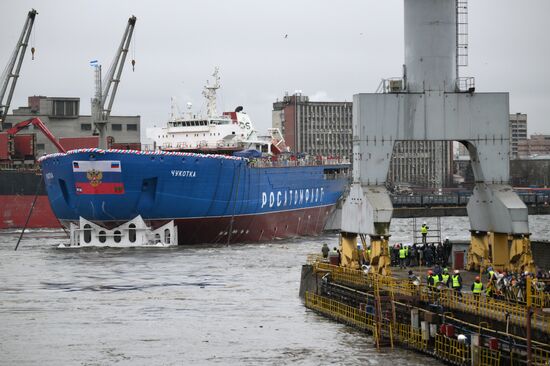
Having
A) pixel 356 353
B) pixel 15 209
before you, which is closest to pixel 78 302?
pixel 356 353

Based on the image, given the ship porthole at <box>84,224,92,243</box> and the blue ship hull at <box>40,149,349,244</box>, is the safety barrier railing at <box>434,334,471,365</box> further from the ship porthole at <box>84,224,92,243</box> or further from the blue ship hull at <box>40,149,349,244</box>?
the ship porthole at <box>84,224,92,243</box>

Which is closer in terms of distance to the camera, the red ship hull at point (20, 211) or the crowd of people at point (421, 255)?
the crowd of people at point (421, 255)

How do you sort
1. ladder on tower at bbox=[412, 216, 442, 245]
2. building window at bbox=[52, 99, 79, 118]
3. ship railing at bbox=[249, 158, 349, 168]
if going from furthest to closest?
building window at bbox=[52, 99, 79, 118] → ship railing at bbox=[249, 158, 349, 168] → ladder on tower at bbox=[412, 216, 442, 245]

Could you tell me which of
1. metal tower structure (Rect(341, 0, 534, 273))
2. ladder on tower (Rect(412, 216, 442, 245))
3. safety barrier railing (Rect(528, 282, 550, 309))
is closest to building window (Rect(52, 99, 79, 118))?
ladder on tower (Rect(412, 216, 442, 245))

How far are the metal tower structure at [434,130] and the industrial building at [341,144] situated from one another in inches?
5089

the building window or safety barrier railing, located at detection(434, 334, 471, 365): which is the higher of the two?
the building window

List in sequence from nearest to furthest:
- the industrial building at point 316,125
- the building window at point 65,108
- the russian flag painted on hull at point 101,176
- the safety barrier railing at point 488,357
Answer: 1. the safety barrier railing at point 488,357
2. the russian flag painted on hull at point 101,176
3. the building window at point 65,108
4. the industrial building at point 316,125

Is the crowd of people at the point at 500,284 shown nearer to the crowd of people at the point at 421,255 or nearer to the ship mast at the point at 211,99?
the crowd of people at the point at 421,255

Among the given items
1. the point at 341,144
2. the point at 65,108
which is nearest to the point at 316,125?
the point at 341,144

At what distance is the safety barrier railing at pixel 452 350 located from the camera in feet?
75.5

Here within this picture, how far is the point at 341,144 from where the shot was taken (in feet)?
559

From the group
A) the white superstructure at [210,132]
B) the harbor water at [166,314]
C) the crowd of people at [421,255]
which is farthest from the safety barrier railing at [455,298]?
the white superstructure at [210,132]

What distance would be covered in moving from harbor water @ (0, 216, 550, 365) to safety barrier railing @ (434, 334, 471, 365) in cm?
33

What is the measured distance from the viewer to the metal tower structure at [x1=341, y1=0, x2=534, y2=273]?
31422mm
